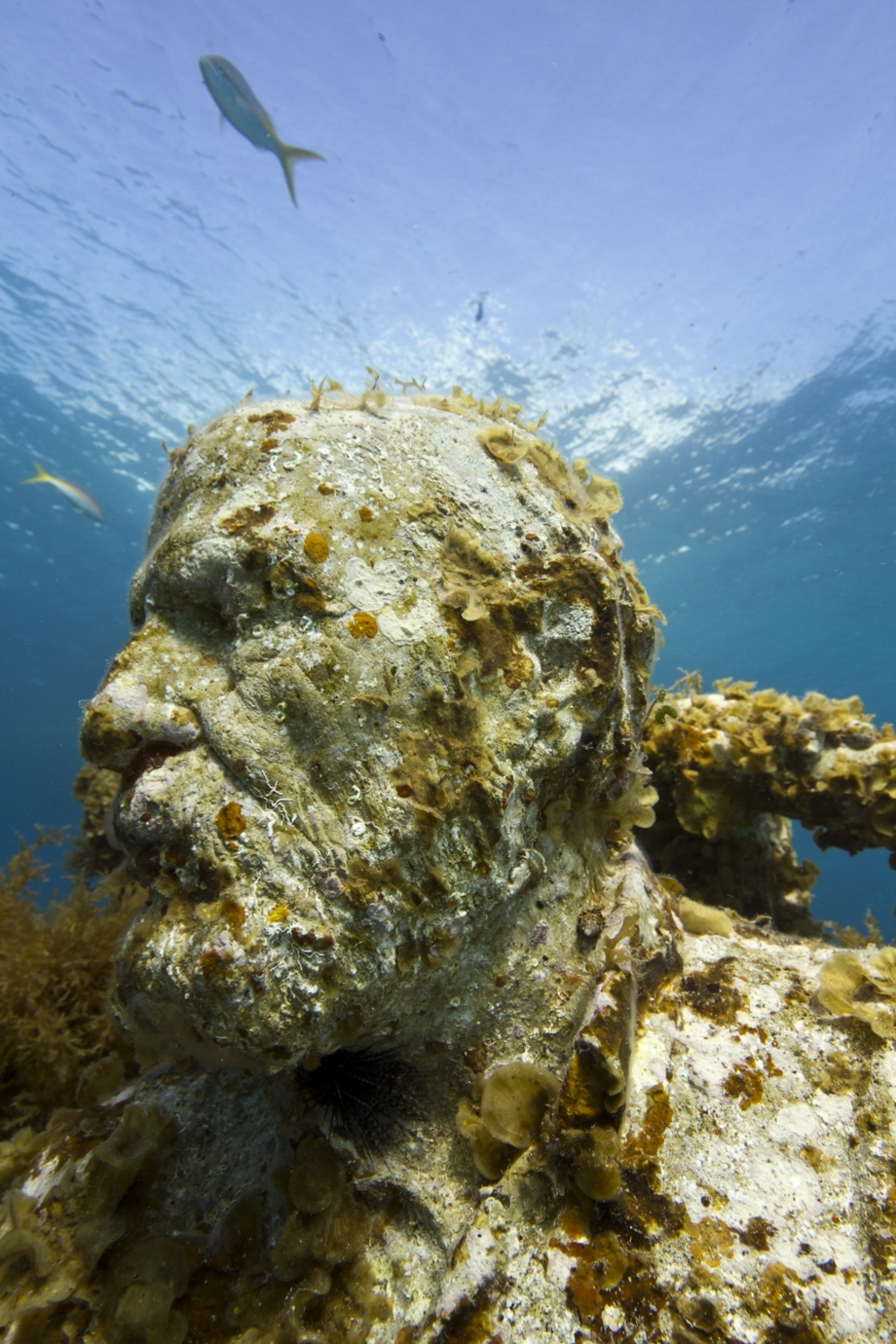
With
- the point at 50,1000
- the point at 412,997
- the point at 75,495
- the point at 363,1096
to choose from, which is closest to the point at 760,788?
the point at 412,997

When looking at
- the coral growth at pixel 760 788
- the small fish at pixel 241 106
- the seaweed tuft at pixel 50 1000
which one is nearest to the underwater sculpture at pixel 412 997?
the seaweed tuft at pixel 50 1000

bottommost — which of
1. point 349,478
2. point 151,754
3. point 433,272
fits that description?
point 151,754

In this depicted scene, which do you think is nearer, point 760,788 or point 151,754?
point 151,754

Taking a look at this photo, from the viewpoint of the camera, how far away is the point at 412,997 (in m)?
2.12

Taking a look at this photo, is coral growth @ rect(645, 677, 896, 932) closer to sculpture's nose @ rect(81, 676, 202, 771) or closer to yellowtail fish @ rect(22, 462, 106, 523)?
sculpture's nose @ rect(81, 676, 202, 771)

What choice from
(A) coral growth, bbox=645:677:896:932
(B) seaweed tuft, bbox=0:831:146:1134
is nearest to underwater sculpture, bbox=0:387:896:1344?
(B) seaweed tuft, bbox=0:831:146:1134

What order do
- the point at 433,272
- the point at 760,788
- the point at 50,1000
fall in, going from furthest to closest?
the point at 433,272 < the point at 760,788 < the point at 50,1000

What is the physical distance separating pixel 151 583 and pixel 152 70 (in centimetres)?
2396

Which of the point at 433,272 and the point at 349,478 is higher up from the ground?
the point at 433,272

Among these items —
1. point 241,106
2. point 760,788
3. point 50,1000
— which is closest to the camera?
point 50,1000

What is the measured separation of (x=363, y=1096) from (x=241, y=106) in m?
9.27

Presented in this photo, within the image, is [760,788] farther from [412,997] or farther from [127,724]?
[127,724]

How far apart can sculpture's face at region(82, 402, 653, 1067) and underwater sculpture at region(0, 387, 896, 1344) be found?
13 millimetres

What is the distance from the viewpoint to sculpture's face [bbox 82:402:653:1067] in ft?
6.05
